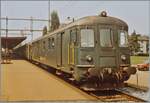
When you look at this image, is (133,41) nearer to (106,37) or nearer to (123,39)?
(123,39)

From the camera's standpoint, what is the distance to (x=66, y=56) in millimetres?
13195

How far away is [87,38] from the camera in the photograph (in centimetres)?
1163

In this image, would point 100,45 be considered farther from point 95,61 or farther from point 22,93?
point 22,93

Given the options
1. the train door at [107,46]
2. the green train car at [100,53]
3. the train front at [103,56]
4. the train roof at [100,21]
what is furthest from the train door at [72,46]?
the train door at [107,46]

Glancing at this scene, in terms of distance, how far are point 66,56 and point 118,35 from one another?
238 centimetres

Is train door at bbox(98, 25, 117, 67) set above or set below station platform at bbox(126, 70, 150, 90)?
above

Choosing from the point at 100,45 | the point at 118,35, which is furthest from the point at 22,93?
the point at 118,35

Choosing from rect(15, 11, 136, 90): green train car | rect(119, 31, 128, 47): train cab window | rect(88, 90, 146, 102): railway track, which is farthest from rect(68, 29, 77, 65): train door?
rect(119, 31, 128, 47): train cab window

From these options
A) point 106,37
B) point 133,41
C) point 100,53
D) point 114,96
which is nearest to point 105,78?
point 114,96

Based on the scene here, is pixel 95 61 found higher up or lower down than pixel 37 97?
higher up

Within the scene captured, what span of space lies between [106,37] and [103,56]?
75 centimetres

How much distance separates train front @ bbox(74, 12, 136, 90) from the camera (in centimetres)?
1124

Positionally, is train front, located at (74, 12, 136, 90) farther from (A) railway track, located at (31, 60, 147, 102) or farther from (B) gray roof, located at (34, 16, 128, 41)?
(A) railway track, located at (31, 60, 147, 102)

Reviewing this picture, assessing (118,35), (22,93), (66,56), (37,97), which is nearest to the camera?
(37,97)
